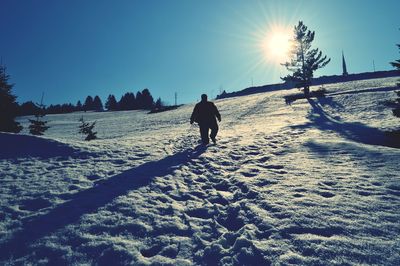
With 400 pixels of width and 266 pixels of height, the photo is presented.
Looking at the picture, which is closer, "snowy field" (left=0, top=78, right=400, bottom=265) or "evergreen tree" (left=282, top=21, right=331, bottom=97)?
"snowy field" (left=0, top=78, right=400, bottom=265)

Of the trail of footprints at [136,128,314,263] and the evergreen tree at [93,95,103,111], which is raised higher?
the evergreen tree at [93,95,103,111]

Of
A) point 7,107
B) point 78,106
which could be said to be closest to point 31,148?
point 7,107

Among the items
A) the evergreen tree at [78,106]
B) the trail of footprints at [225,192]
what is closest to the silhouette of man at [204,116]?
the trail of footprints at [225,192]

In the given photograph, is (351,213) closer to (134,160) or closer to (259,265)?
(259,265)

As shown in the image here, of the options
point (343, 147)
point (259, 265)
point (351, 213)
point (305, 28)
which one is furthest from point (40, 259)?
point (305, 28)

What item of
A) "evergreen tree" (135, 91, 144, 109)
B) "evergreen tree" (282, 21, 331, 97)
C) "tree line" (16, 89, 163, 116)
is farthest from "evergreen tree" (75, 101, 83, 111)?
"evergreen tree" (282, 21, 331, 97)

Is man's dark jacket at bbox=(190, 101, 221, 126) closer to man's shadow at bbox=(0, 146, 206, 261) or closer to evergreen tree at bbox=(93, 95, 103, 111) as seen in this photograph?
man's shadow at bbox=(0, 146, 206, 261)

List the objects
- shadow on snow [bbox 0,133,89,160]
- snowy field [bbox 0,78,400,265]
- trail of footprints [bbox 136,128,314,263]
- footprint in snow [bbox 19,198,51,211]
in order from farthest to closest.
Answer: shadow on snow [bbox 0,133,89,160]
footprint in snow [bbox 19,198,51,211]
trail of footprints [bbox 136,128,314,263]
snowy field [bbox 0,78,400,265]

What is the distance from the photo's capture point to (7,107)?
2191cm

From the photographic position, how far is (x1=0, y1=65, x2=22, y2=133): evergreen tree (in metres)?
21.5

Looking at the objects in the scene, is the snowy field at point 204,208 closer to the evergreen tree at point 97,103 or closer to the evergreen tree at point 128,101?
the evergreen tree at point 128,101

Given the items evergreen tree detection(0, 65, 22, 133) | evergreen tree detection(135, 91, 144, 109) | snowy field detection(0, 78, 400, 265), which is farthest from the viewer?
evergreen tree detection(135, 91, 144, 109)

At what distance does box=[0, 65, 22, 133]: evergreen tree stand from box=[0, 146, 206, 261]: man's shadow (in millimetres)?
18274

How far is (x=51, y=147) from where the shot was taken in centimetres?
1081
